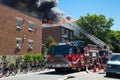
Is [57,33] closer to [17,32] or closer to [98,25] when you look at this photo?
[98,25]

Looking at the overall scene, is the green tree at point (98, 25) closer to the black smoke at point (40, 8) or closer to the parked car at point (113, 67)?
the black smoke at point (40, 8)

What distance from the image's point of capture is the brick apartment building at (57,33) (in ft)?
172

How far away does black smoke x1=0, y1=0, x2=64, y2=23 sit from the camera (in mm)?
34656

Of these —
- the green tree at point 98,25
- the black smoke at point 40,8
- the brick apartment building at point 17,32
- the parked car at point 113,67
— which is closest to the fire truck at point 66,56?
the parked car at point 113,67

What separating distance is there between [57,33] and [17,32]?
23357 mm

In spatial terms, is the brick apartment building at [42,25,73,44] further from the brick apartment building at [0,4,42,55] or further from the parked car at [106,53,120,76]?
the parked car at [106,53,120,76]

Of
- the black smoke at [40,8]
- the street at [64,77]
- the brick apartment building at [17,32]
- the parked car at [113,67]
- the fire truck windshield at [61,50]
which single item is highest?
the black smoke at [40,8]

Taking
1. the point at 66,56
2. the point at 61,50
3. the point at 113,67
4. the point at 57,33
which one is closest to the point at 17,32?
the point at 61,50

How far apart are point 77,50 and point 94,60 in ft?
16.9

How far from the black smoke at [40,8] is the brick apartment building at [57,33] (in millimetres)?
6170

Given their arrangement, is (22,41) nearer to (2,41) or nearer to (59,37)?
(2,41)

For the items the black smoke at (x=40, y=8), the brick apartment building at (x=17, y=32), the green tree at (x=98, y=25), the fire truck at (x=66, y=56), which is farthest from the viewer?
the green tree at (x=98, y=25)

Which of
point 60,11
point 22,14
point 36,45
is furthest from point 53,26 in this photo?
point 22,14

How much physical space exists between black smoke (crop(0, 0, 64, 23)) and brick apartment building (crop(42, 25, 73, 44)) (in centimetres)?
617
